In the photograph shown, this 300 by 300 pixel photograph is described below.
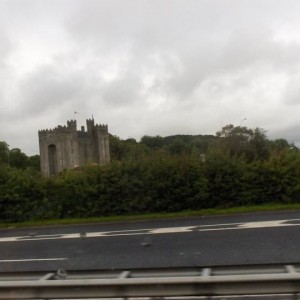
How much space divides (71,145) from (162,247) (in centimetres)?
8563

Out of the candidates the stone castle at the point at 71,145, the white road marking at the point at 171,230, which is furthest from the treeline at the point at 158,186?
the stone castle at the point at 71,145

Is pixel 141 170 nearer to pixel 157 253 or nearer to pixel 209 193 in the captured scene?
pixel 209 193

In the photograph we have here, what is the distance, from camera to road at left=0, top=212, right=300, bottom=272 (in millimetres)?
8914

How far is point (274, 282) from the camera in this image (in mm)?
3758

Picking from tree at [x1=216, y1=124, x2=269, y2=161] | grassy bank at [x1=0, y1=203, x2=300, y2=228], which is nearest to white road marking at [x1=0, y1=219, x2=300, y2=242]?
grassy bank at [x1=0, y1=203, x2=300, y2=228]

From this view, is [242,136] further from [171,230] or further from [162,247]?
[162,247]

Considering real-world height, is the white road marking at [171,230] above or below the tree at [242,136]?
below

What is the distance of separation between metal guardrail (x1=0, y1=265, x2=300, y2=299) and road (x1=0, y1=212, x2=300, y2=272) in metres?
3.26

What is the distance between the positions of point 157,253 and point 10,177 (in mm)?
14557

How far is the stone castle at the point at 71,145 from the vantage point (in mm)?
94000

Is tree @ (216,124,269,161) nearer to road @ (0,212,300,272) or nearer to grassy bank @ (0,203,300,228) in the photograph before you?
grassy bank @ (0,203,300,228)

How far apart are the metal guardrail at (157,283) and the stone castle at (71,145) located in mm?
88655

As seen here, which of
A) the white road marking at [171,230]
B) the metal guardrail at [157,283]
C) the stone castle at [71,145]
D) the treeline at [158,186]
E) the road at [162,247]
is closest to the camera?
the metal guardrail at [157,283]

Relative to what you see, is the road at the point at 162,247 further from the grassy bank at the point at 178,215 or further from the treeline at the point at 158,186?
the treeline at the point at 158,186
